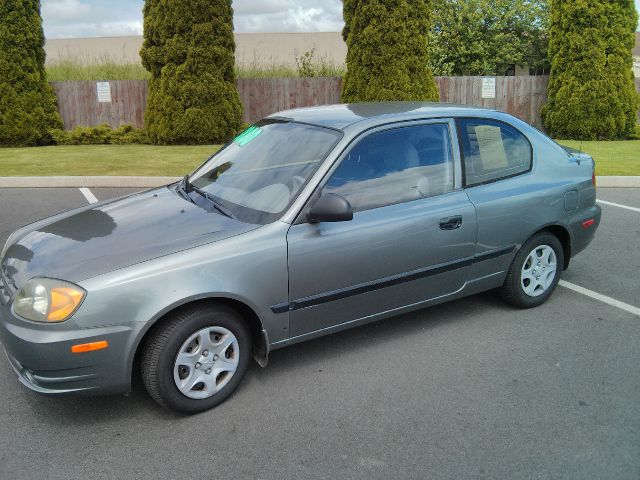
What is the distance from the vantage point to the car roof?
4.05m

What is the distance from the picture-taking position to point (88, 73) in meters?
18.6

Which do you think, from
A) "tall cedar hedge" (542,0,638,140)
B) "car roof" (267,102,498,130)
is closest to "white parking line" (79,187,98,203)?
"car roof" (267,102,498,130)

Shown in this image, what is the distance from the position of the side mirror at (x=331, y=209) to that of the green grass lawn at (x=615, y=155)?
23.5ft

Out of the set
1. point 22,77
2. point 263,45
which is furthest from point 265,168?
point 263,45

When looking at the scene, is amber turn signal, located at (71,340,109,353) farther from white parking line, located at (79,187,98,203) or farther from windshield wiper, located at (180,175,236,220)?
white parking line, located at (79,187,98,203)

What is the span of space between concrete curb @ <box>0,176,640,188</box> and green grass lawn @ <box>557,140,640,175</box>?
1.71 feet

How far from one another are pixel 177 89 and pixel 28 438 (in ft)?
38.2

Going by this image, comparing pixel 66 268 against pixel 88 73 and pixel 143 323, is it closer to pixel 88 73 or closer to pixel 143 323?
pixel 143 323

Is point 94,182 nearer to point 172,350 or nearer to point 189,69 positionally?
point 189,69

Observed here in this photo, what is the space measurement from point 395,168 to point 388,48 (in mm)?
11112

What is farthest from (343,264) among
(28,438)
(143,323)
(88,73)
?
(88,73)

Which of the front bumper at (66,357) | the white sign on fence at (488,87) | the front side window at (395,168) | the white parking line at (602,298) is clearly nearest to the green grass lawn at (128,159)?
the white sign on fence at (488,87)

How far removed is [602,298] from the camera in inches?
195

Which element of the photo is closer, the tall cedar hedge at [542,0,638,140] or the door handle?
the door handle
